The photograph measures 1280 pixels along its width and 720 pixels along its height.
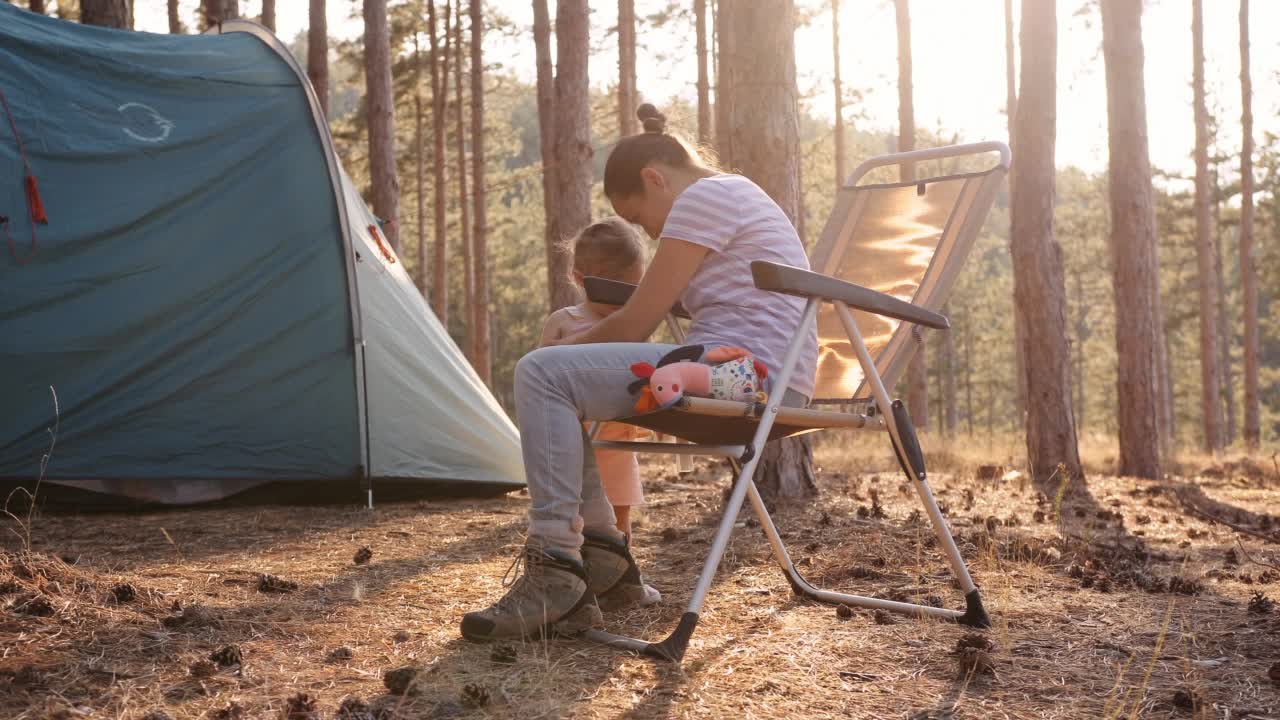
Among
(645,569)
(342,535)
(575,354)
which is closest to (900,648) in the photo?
(575,354)

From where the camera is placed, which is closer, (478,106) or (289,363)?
(289,363)

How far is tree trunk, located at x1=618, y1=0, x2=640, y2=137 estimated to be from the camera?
1339 cm

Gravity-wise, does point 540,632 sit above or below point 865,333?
below

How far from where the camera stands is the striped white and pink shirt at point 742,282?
2.47 meters

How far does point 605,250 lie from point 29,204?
10.1 feet

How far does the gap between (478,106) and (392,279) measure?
10.0 meters

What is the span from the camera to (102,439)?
15.6 feet

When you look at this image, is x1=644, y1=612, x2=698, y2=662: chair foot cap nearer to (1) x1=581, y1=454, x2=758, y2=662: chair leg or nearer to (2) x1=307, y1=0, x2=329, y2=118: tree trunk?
(1) x1=581, y1=454, x2=758, y2=662: chair leg

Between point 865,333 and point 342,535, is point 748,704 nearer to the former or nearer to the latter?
point 865,333

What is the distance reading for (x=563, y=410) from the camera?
2.30m

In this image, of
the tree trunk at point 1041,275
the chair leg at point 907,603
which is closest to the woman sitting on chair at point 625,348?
the chair leg at point 907,603

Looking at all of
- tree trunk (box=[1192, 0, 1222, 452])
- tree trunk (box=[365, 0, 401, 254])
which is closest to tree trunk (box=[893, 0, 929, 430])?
tree trunk (box=[1192, 0, 1222, 452])

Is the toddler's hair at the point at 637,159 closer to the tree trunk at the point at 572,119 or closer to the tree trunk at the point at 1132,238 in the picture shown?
the tree trunk at the point at 572,119

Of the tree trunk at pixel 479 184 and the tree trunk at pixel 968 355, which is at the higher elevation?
the tree trunk at pixel 479 184
